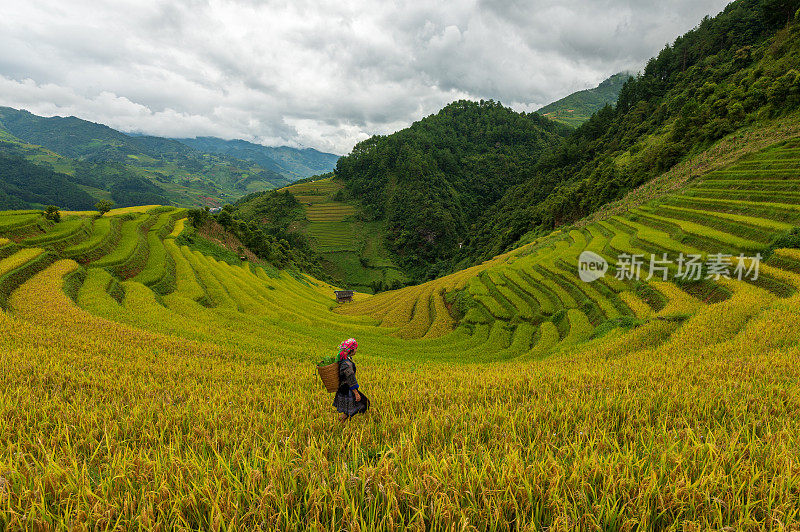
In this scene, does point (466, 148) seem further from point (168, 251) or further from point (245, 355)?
point (245, 355)

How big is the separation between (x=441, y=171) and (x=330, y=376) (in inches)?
4747

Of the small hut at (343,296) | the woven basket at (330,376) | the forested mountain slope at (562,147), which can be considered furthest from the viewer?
the small hut at (343,296)

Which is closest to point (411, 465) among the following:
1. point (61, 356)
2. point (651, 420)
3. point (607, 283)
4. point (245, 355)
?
point (651, 420)

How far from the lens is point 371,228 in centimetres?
10019

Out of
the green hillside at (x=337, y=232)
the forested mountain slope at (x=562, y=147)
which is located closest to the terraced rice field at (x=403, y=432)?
the forested mountain slope at (x=562, y=147)

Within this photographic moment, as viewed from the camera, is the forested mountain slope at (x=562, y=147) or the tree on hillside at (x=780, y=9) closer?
the forested mountain slope at (x=562, y=147)

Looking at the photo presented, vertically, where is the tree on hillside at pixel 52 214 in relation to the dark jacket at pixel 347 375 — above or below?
above

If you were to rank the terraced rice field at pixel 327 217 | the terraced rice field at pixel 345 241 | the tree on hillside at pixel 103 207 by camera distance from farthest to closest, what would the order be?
the terraced rice field at pixel 327 217 < the terraced rice field at pixel 345 241 < the tree on hillside at pixel 103 207

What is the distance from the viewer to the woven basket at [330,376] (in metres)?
3.45

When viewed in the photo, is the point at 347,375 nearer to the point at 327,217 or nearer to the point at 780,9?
the point at 780,9

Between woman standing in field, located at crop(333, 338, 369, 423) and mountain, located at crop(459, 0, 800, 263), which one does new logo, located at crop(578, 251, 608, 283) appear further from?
mountain, located at crop(459, 0, 800, 263)

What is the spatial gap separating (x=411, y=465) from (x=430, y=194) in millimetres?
103434

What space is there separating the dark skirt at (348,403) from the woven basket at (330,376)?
0.21 meters

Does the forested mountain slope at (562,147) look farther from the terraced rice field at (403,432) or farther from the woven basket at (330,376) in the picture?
the woven basket at (330,376)
